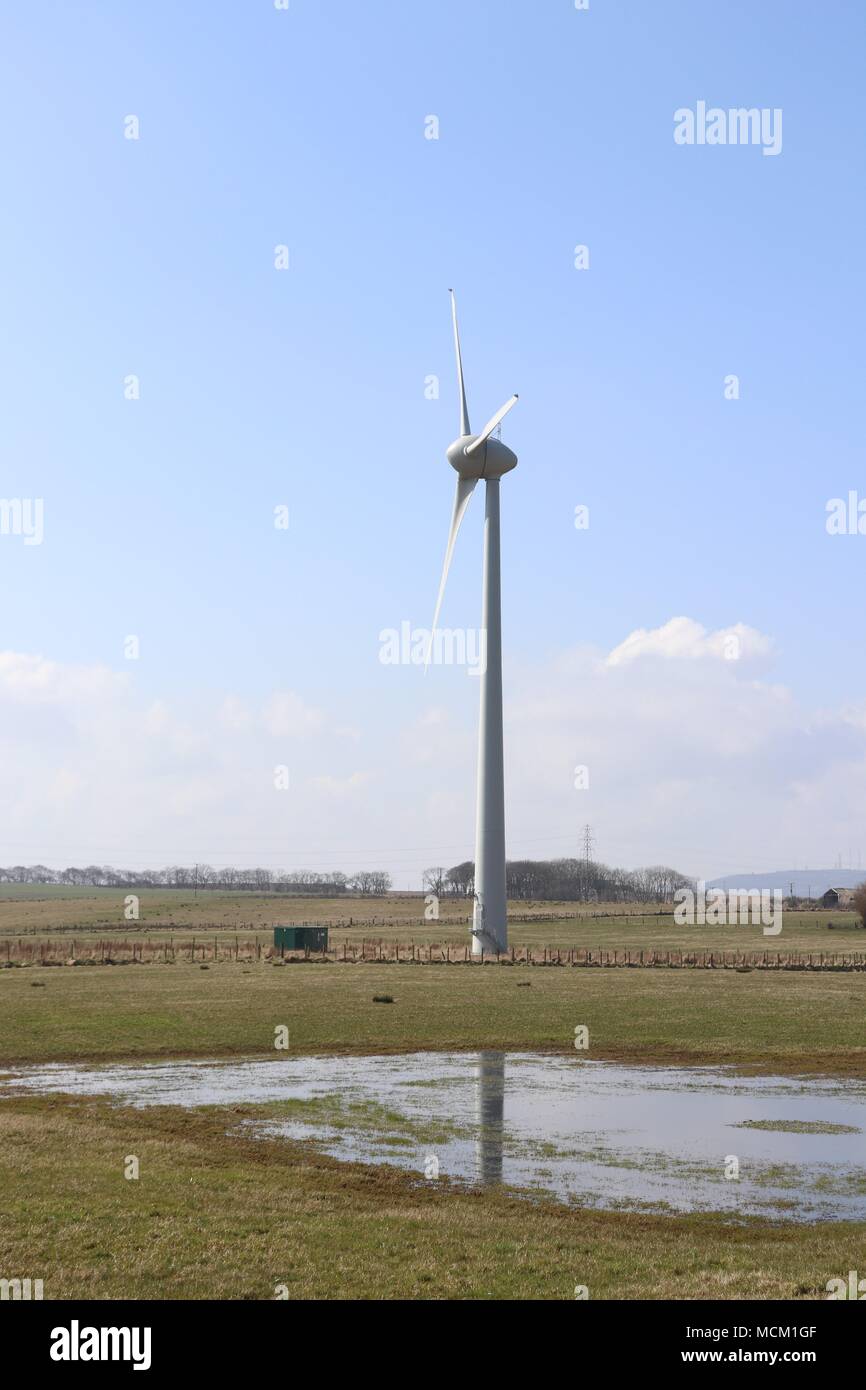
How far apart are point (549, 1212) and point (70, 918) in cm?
→ 13976

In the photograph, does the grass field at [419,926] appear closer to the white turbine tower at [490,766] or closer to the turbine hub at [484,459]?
the white turbine tower at [490,766]

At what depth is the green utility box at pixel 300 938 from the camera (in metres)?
83.4

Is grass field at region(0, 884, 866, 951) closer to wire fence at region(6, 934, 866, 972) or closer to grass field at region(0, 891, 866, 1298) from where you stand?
wire fence at region(6, 934, 866, 972)

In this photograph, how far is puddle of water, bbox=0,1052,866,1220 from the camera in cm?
2159

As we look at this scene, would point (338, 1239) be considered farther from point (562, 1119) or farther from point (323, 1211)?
point (562, 1119)

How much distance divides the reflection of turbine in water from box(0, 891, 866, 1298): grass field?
71.1 inches

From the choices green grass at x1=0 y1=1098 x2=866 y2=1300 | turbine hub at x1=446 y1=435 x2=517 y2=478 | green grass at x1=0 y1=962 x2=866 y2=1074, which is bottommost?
green grass at x1=0 y1=962 x2=866 y2=1074

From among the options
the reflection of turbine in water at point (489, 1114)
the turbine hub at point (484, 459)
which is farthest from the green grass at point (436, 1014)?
the turbine hub at point (484, 459)

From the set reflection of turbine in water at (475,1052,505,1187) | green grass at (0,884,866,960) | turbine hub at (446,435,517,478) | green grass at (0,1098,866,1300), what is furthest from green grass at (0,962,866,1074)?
turbine hub at (446,435,517,478)

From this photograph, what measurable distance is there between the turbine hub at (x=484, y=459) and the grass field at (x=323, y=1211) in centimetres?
5299

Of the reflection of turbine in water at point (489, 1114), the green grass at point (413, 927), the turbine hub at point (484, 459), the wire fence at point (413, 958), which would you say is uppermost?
the turbine hub at point (484, 459)

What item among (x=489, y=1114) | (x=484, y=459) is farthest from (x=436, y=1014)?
(x=484, y=459)
